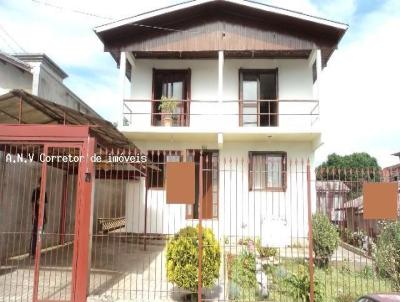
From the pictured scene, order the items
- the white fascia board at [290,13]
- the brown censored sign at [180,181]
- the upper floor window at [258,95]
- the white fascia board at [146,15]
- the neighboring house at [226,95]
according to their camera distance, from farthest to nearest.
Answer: the upper floor window at [258,95], the white fascia board at [146,15], the neighboring house at [226,95], the white fascia board at [290,13], the brown censored sign at [180,181]

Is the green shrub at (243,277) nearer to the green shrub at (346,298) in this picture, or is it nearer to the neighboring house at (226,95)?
the green shrub at (346,298)

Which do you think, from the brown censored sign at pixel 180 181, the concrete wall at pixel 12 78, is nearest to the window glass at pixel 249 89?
the concrete wall at pixel 12 78

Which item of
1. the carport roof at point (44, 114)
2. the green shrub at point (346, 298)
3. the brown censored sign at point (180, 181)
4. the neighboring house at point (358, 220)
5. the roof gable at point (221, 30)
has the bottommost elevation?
the green shrub at point (346, 298)

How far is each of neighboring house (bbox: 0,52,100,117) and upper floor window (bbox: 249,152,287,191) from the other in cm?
744

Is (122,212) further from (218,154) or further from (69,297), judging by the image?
(69,297)

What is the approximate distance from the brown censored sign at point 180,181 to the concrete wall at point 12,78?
21.8ft

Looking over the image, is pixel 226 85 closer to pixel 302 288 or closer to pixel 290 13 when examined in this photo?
pixel 290 13

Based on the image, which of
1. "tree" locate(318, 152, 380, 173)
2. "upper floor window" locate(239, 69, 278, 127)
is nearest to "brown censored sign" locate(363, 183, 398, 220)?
"upper floor window" locate(239, 69, 278, 127)

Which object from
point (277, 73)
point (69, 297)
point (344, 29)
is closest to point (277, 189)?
point (277, 73)

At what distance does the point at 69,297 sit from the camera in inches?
277

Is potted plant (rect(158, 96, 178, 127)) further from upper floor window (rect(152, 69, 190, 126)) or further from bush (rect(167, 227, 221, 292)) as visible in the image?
bush (rect(167, 227, 221, 292))

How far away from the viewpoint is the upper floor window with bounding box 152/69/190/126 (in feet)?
46.7

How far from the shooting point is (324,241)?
954 centimetres

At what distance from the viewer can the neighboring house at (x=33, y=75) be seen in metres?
11.2
